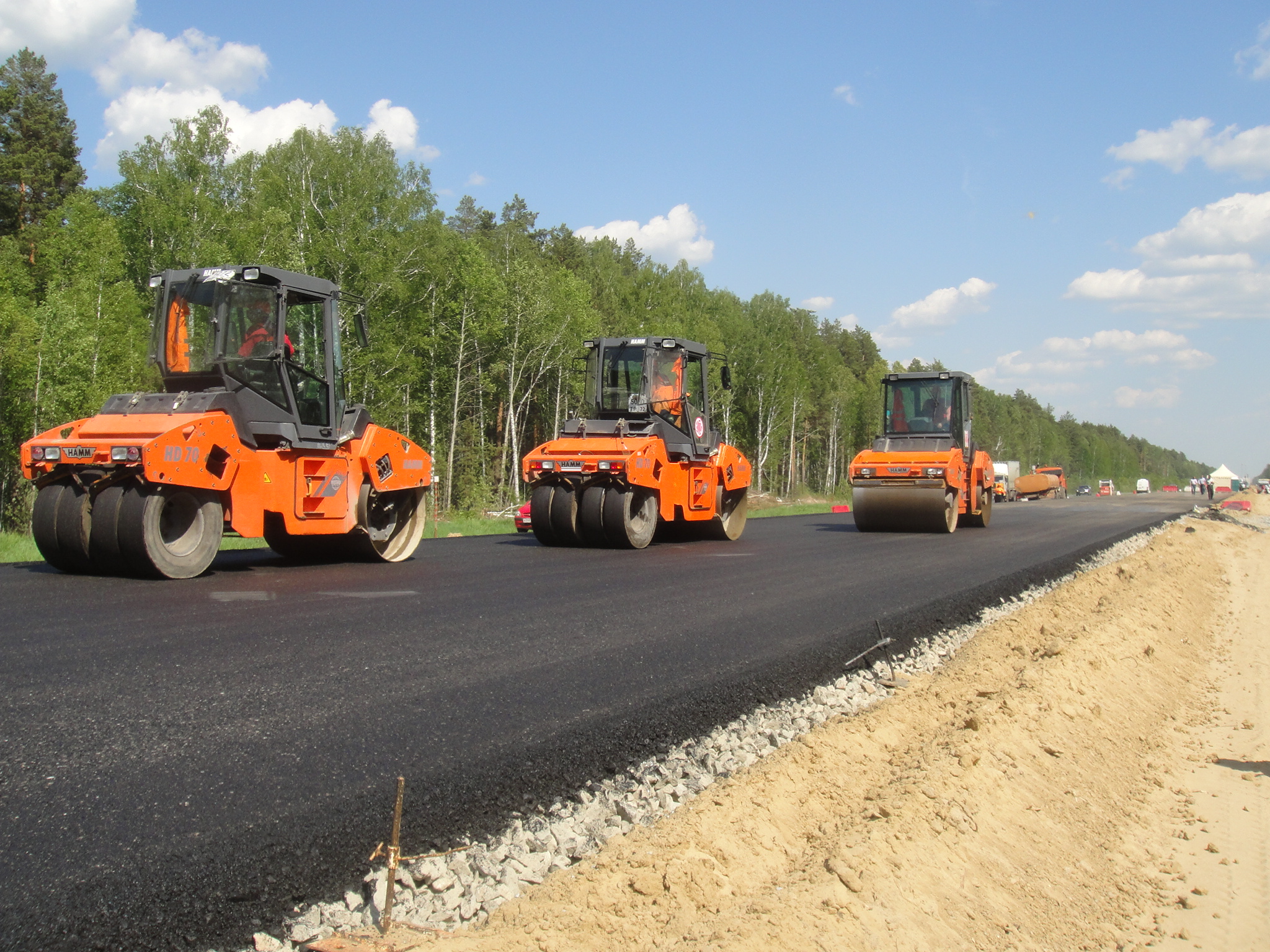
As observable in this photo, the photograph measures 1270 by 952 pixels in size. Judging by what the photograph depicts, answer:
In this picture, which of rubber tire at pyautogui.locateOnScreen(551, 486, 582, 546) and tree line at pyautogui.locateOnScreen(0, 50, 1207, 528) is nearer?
rubber tire at pyautogui.locateOnScreen(551, 486, 582, 546)

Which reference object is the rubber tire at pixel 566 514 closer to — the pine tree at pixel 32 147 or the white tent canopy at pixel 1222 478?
the pine tree at pixel 32 147

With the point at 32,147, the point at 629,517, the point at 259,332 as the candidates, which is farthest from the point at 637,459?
the point at 32,147

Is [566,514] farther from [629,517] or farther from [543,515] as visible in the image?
[629,517]

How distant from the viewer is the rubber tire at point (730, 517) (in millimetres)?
15562

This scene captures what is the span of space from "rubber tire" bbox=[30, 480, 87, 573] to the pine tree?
3060 cm

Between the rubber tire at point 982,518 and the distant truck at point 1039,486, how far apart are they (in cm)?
3940

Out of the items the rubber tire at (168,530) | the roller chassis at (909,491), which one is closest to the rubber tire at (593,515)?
the rubber tire at (168,530)

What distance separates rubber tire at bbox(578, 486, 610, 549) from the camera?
12.8 m

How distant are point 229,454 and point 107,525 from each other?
1.16 metres

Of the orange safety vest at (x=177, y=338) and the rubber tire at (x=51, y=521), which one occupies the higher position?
the orange safety vest at (x=177, y=338)

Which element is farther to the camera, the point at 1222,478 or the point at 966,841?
the point at 1222,478

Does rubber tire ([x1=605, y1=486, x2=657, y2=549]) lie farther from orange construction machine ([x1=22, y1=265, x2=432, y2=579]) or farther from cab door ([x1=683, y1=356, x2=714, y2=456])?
orange construction machine ([x1=22, y1=265, x2=432, y2=579])

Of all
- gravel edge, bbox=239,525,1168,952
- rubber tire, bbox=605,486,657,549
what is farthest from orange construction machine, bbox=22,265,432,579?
gravel edge, bbox=239,525,1168,952

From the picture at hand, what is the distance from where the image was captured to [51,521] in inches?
320
